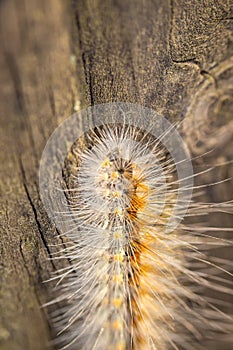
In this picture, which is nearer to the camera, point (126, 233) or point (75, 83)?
point (75, 83)

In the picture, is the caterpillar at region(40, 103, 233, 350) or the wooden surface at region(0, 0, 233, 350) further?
the caterpillar at region(40, 103, 233, 350)

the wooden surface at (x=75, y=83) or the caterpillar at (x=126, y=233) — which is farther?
the caterpillar at (x=126, y=233)

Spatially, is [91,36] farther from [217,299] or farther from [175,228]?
[217,299]


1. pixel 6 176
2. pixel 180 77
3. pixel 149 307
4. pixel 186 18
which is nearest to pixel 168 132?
pixel 180 77
